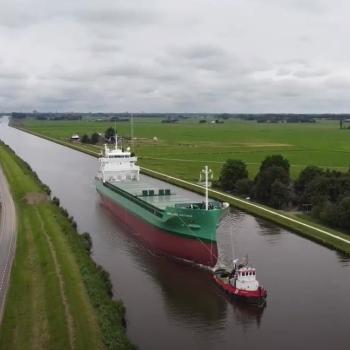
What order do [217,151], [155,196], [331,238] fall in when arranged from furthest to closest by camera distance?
1. [217,151]
2. [155,196]
3. [331,238]

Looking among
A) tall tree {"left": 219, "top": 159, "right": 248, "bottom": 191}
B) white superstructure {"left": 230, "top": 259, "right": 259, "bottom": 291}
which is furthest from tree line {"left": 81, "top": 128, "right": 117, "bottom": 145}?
white superstructure {"left": 230, "top": 259, "right": 259, "bottom": 291}

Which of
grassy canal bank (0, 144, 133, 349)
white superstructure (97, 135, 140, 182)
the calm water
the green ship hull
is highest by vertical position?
white superstructure (97, 135, 140, 182)

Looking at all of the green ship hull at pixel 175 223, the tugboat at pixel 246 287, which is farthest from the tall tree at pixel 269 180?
the tugboat at pixel 246 287

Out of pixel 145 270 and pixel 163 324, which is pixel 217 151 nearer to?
pixel 145 270

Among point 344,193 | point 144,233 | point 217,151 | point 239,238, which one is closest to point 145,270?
point 144,233

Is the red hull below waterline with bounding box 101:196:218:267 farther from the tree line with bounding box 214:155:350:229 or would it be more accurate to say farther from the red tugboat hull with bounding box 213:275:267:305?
the tree line with bounding box 214:155:350:229

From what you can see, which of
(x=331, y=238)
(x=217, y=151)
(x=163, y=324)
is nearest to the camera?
(x=163, y=324)

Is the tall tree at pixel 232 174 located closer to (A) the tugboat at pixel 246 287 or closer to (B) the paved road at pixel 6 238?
(B) the paved road at pixel 6 238
